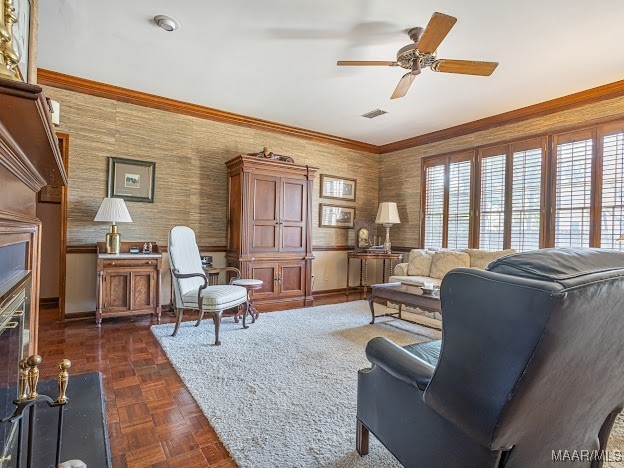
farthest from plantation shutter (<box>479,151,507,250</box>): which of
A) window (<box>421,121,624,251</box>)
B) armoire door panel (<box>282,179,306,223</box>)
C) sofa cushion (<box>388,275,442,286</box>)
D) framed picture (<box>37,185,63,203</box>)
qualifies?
framed picture (<box>37,185,63,203</box>)

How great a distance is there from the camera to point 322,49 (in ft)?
9.82

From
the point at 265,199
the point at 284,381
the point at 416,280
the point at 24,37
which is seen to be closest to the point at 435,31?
the point at 24,37

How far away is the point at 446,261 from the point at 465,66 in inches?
103

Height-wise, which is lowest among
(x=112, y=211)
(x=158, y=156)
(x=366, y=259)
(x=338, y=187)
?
(x=366, y=259)

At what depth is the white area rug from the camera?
1.62 meters

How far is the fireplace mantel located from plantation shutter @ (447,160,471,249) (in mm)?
4858

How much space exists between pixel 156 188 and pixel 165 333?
187cm

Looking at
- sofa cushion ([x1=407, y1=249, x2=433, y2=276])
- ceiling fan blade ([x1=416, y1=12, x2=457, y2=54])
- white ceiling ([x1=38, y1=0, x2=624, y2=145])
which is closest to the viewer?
ceiling fan blade ([x1=416, y1=12, x2=457, y2=54])

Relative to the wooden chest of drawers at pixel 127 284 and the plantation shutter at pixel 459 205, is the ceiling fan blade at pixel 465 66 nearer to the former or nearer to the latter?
the plantation shutter at pixel 459 205

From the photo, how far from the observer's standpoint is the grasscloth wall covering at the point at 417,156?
3.91 meters

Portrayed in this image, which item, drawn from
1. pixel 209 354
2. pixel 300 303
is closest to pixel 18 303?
pixel 209 354

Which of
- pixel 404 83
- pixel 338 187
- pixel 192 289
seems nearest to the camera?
pixel 404 83

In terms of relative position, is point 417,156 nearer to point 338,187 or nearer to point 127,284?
point 338,187

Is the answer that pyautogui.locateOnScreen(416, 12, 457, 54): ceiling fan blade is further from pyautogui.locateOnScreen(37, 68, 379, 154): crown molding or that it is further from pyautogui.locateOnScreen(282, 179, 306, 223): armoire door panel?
pyautogui.locateOnScreen(37, 68, 379, 154): crown molding
